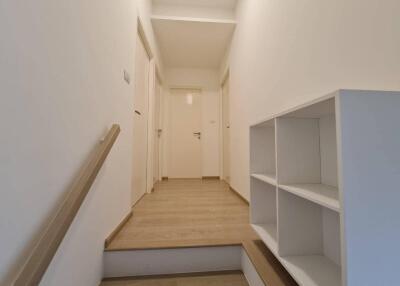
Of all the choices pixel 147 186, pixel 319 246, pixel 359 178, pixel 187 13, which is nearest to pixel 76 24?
pixel 359 178

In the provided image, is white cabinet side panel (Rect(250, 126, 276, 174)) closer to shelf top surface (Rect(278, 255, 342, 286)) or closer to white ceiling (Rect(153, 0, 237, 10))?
shelf top surface (Rect(278, 255, 342, 286))

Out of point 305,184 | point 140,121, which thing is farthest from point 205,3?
point 305,184

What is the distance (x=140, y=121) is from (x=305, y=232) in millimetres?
2213

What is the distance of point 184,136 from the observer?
4895 millimetres

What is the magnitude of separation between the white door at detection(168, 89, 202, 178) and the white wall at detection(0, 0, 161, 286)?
3.29 m

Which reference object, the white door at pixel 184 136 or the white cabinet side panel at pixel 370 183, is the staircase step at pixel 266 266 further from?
the white door at pixel 184 136

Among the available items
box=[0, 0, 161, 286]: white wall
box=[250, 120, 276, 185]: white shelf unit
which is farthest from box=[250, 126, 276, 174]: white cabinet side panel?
box=[0, 0, 161, 286]: white wall

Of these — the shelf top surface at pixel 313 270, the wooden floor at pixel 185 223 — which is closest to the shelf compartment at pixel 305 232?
the shelf top surface at pixel 313 270

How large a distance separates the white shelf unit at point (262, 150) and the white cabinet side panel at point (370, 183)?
0.95 metres

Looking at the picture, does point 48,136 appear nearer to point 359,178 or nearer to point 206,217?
point 359,178

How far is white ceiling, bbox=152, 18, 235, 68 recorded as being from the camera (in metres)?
3.29

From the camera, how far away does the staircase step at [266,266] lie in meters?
1.07

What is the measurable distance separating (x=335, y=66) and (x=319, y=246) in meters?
0.95

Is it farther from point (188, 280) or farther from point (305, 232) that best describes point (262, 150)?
point (188, 280)
